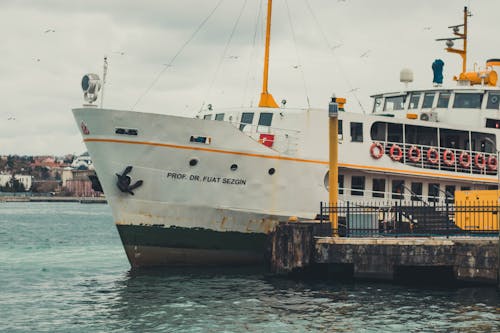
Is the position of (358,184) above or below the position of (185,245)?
above

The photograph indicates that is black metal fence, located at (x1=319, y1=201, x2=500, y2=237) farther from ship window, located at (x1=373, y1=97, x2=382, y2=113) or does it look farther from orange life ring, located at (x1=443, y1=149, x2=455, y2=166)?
ship window, located at (x1=373, y1=97, x2=382, y2=113)

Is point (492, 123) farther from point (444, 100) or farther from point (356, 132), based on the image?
point (356, 132)

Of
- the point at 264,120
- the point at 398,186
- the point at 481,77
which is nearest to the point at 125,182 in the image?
the point at 264,120

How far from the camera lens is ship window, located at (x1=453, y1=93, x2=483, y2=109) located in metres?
36.2

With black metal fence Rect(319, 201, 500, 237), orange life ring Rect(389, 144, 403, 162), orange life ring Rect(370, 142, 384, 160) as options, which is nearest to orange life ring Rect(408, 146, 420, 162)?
orange life ring Rect(389, 144, 403, 162)

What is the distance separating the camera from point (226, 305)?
23.3 metres

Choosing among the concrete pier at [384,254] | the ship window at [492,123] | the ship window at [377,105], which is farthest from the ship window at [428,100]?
the concrete pier at [384,254]

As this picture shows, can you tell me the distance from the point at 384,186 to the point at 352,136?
97.9 inches

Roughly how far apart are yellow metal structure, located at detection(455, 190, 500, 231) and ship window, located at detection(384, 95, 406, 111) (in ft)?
31.9

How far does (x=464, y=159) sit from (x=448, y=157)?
1.06m

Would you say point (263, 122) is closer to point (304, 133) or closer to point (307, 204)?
point (304, 133)

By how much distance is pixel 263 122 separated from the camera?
1232 inches

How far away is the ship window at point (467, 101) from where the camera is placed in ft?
119

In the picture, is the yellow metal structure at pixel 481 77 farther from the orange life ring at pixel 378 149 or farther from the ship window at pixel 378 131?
the orange life ring at pixel 378 149
